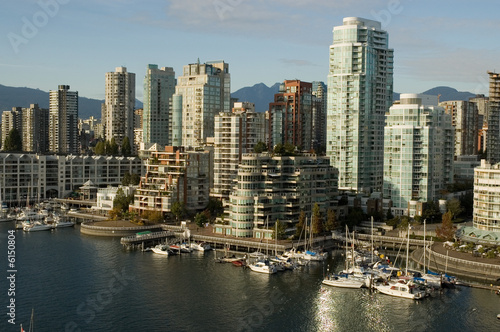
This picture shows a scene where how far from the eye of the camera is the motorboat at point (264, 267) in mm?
64688

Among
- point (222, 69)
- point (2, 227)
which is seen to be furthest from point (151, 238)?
point (222, 69)

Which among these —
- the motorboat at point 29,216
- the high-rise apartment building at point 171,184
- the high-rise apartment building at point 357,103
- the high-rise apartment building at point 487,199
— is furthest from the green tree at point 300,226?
the motorboat at point 29,216

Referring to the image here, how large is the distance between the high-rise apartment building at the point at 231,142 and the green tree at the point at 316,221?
1037 inches

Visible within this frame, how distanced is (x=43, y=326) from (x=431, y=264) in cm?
4159

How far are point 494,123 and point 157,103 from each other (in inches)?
3583

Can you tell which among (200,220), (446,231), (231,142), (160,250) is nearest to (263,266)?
(160,250)

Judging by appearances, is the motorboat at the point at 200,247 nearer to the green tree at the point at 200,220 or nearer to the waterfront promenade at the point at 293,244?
the waterfront promenade at the point at 293,244

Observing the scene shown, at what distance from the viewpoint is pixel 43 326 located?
47562 millimetres

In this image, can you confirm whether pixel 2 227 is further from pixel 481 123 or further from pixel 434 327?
pixel 481 123

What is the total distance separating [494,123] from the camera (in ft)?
434

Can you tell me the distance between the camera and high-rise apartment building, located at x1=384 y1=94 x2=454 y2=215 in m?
88.7

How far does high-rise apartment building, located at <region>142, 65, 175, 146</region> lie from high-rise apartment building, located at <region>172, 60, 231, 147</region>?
4014 cm

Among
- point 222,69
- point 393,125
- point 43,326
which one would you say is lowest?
point 43,326

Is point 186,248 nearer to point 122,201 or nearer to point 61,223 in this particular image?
point 122,201
